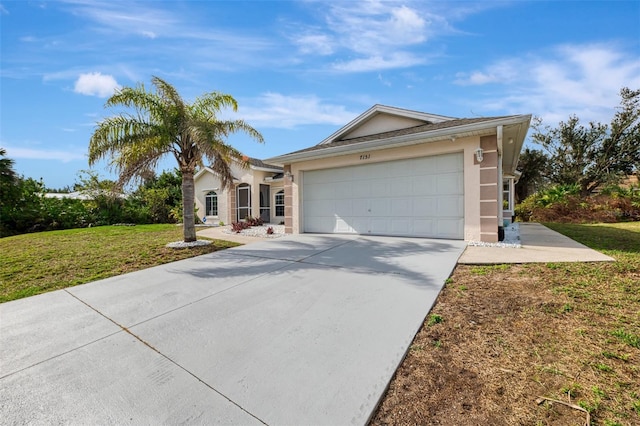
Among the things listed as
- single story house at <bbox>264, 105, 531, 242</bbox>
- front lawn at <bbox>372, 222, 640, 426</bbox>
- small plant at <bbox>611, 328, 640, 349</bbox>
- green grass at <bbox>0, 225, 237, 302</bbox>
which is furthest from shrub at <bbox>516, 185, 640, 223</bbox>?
green grass at <bbox>0, 225, 237, 302</bbox>

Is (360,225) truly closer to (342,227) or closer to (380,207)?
(342,227)

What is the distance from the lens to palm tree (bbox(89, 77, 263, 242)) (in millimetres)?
7938

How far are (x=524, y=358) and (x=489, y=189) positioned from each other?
618 centimetres

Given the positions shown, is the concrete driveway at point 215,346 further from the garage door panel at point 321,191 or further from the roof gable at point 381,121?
the roof gable at point 381,121

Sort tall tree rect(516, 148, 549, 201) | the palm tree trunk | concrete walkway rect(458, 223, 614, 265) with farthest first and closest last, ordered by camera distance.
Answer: tall tree rect(516, 148, 549, 201) < the palm tree trunk < concrete walkway rect(458, 223, 614, 265)

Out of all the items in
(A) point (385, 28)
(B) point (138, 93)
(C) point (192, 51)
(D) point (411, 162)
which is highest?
(A) point (385, 28)

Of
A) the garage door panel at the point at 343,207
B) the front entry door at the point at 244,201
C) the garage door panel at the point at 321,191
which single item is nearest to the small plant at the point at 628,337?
the garage door panel at the point at 343,207

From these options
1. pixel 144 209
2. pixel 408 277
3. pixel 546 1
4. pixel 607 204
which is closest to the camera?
pixel 408 277

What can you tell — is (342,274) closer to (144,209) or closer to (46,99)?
(46,99)

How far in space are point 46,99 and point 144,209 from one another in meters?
11.4

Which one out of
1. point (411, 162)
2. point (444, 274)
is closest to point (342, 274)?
point (444, 274)

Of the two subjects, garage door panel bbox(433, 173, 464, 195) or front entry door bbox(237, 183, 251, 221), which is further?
front entry door bbox(237, 183, 251, 221)

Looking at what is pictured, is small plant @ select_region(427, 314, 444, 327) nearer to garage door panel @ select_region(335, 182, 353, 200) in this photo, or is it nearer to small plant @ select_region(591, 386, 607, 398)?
small plant @ select_region(591, 386, 607, 398)

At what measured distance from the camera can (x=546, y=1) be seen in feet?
25.8
